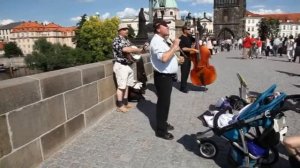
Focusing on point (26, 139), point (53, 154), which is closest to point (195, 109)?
point (53, 154)

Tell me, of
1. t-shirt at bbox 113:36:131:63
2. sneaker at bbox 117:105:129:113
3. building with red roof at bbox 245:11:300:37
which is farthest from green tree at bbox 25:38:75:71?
building with red roof at bbox 245:11:300:37

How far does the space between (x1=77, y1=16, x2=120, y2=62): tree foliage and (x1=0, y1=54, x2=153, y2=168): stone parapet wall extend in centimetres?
5827

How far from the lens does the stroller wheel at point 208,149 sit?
411 cm

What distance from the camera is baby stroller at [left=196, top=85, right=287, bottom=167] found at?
3.36 m

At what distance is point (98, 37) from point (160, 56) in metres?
62.7

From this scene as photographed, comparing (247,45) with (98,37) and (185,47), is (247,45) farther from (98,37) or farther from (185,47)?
(98,37)

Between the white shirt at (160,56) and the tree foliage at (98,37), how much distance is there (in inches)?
2328

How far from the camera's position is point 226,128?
3.65 m

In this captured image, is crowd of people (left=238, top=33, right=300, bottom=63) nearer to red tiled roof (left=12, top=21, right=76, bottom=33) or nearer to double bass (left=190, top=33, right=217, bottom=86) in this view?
double bass (left=190, top=33, right=217, bottom=86)

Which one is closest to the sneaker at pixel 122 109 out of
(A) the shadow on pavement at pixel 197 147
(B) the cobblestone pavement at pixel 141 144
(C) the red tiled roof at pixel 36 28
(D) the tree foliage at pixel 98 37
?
(B) the cobblestone pavement at pixel 141 144

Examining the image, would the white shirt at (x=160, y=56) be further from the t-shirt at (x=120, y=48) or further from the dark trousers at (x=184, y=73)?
the dark trousers at (x=184, y=73)

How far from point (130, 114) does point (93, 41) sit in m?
61.2

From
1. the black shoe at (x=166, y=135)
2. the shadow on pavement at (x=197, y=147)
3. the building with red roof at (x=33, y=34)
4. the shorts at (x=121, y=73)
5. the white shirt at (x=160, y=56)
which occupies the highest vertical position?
the building with red roof at (x=33, y=34)

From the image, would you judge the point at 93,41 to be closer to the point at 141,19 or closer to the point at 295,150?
the point at 141,19
